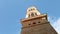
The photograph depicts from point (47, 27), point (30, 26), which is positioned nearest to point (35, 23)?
point (30, 26)

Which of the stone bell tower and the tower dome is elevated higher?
the tower dome

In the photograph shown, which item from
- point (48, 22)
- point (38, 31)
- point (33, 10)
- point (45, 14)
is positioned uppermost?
point (33, 10)

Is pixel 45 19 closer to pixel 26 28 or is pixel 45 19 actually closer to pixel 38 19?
pixel 38 19

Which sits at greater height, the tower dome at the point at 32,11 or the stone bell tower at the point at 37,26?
the tower dome at the point at 32,11

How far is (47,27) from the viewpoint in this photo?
71.4 ft

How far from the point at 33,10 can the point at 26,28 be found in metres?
7.11

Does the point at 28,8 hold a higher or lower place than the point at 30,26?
higher

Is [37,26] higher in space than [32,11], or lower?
lower

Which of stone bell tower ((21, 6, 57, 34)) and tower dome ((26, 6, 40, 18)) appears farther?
tower dome ((26, 6, 40, 18))

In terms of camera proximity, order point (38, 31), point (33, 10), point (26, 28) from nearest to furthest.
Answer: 1. point (38, 31)
2. point (26, 28)
3. point (33, 10)

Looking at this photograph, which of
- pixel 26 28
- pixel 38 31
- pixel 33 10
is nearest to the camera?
pixel 38 31

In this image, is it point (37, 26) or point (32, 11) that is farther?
point (32, 11)

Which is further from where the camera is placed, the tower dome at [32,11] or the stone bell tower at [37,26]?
the tower dome at [32,11]

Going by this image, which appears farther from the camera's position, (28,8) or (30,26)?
(28,8)
